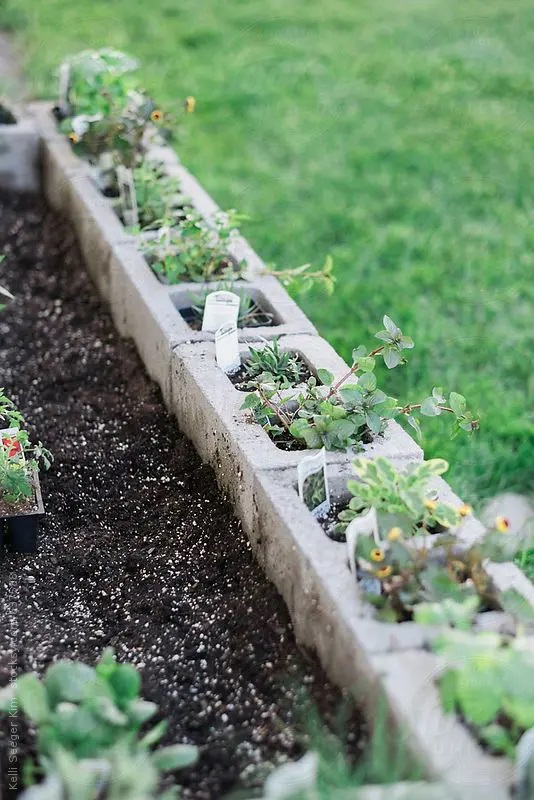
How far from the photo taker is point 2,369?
150 inches

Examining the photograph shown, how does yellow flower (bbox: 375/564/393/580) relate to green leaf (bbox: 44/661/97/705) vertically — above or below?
above

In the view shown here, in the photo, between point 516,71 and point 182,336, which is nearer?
point 182,336

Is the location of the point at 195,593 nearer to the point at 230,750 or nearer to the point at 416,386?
A: the point at 230,750

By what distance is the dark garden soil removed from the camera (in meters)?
2.25

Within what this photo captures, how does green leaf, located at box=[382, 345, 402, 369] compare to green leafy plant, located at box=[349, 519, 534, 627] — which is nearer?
green leafy plant, located at box=[349, 519, 534, 627]

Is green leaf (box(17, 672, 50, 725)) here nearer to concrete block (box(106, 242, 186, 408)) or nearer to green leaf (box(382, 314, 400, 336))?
green leaf (box(382, 314, 400, 336))

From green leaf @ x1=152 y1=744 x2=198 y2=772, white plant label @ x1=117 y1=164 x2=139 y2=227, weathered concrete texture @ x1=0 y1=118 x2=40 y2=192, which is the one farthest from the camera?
weathered concrete texture @ x1=0 y1=118 x2=40 y2=192

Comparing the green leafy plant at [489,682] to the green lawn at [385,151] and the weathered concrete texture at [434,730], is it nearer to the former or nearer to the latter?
the weathered concrete texture at [434,730]

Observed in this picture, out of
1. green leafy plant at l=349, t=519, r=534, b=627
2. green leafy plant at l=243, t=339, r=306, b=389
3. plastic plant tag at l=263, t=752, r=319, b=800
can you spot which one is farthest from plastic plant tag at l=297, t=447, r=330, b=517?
plastic plant tag at l=263, t=752, r=319, b=800

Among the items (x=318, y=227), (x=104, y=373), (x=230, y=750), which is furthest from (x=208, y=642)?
(x=318, y=227)

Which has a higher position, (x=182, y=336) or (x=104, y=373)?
(x=182, y=336)

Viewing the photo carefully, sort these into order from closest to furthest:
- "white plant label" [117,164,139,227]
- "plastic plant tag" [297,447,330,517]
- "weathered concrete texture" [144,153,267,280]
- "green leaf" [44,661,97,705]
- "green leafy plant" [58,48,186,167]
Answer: "green leaf" [44,661,97,705] → "plastic plant tag" [297,447,330,517] → "weathered concrete texture" [144,153,267,280] → "white plant label" [117,164,139,227] → "green leafy plant" [58,48,186,167]

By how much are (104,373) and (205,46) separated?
13.5 ft

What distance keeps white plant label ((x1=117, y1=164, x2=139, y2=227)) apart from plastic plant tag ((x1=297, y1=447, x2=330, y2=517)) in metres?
1.65
